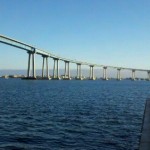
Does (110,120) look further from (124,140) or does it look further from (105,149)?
(105,149)

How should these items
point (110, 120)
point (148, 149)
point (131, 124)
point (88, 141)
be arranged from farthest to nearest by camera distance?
point (110, 120), point (131, 124), point (88, 141), point (148, 149)

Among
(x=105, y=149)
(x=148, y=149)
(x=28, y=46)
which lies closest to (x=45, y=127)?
(x=105, y=149)

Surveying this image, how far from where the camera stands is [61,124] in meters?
27.8

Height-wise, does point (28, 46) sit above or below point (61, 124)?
above

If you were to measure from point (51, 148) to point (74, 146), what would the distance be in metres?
1.38

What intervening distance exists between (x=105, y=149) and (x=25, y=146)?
4.54 metres

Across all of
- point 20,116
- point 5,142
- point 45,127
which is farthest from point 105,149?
point 20,116

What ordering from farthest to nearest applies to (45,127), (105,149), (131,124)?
1. (131,124)
2. (45,127)
3. (105,149)

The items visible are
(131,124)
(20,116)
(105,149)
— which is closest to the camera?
(105,149)

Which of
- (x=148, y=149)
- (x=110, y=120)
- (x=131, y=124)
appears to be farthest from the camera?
(x=110, y=120)

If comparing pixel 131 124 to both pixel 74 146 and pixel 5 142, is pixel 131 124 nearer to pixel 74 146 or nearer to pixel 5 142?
pixel 74 146

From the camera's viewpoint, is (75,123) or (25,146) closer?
(25,146)

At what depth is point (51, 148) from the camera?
1964cm

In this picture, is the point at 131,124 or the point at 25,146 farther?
the point at 131,124
